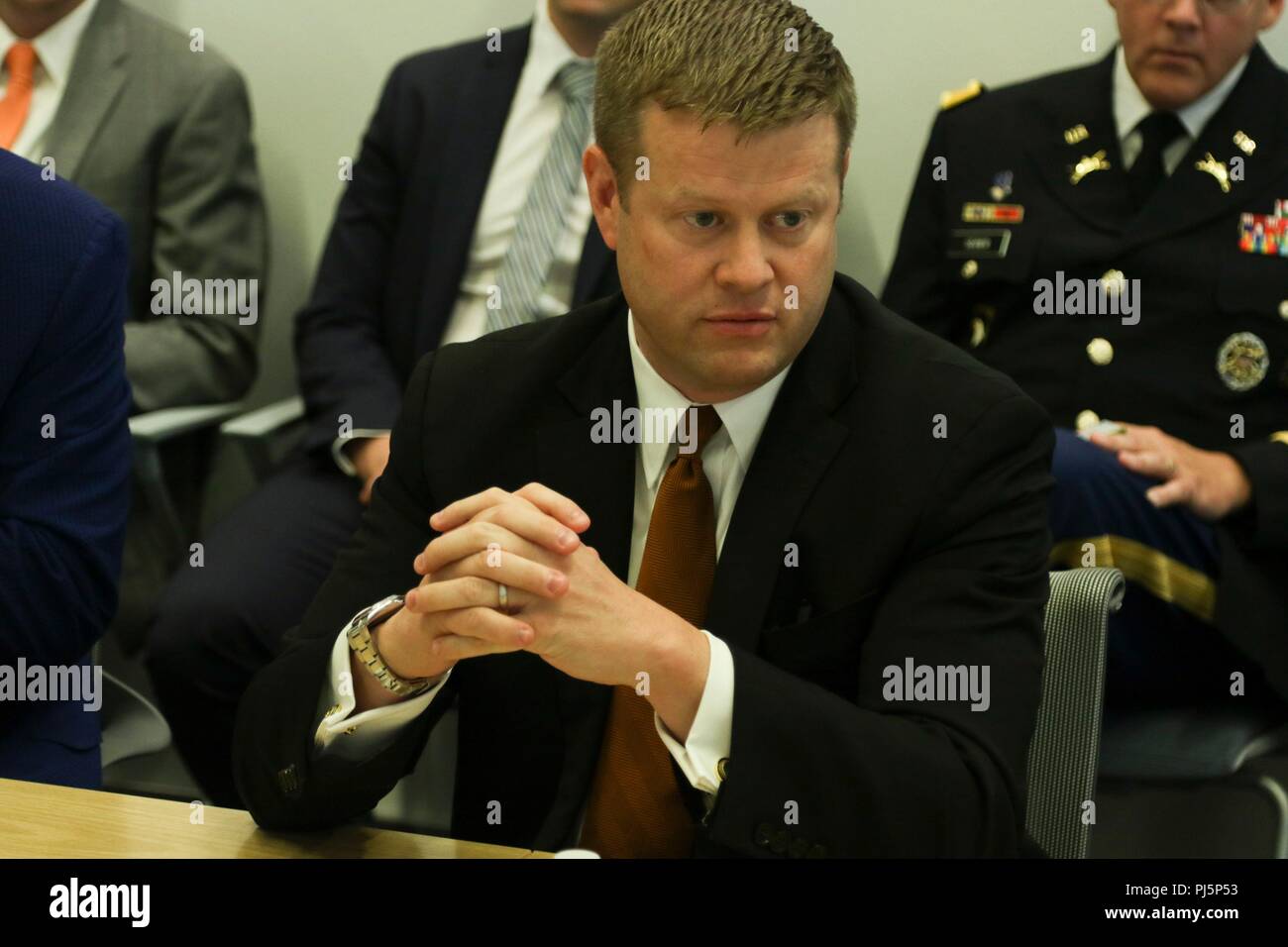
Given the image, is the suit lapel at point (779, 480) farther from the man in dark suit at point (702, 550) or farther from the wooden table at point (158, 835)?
the wooden table at point (158, 835)

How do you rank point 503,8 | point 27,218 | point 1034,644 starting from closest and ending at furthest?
point 1034,644
point 27,218
point 503,8

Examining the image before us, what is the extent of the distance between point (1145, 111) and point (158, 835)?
6.08 ft

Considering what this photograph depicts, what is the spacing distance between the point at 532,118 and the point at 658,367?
Result: 126 centimetres

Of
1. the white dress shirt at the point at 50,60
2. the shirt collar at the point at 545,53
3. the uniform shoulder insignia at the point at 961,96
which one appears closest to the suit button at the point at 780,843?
the uniform shoulder insignia at the point at 961,96

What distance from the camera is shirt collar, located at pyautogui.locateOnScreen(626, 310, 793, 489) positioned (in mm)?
1473

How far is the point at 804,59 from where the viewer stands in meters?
1.40

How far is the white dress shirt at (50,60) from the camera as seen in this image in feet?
9.21

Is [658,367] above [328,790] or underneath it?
above

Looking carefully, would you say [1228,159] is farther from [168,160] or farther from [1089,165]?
[168,160]

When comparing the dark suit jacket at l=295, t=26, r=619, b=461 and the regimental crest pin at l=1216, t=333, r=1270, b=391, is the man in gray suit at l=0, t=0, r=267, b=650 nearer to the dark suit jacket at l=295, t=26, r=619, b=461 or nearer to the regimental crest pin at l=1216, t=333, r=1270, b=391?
the dark suit jacket at l=295, t=26, r=619, b=461
